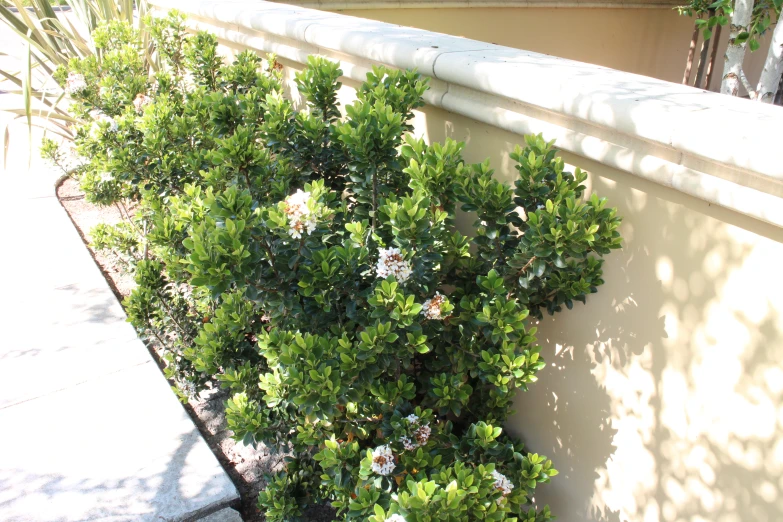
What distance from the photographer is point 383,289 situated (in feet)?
6.54

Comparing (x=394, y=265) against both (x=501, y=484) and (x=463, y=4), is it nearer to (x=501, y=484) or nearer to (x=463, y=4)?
(x=501, y=484)

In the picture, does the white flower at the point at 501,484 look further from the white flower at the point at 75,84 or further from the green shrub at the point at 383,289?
the white flower at the point at 75,84

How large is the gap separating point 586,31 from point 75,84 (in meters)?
6.42

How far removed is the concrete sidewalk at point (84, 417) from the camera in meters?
2.81

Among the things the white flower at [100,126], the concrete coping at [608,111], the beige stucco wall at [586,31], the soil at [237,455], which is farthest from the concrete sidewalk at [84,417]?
the beige stucco wall at [586,31]

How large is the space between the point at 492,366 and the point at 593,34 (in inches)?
293

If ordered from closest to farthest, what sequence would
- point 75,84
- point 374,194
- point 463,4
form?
point 374,194, point 75,84, point 463,4

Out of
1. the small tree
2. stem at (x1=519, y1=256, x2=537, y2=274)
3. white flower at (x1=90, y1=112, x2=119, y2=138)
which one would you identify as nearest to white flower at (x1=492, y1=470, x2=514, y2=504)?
stem at (x1=519, y1=256, x2=537, y2=274)

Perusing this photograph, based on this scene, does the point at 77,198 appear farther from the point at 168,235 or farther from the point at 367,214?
the point at 367,214

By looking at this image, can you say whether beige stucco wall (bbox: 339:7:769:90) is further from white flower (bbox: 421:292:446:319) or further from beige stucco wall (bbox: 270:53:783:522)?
white flower (bbox: 421:292:446:319)

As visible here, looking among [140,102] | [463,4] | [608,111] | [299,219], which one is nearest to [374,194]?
[299,219]

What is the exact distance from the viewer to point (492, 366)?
7.13 feet

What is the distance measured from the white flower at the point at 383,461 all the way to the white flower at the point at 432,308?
0.48 meters

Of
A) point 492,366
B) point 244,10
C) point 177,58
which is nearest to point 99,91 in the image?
point 177,58
